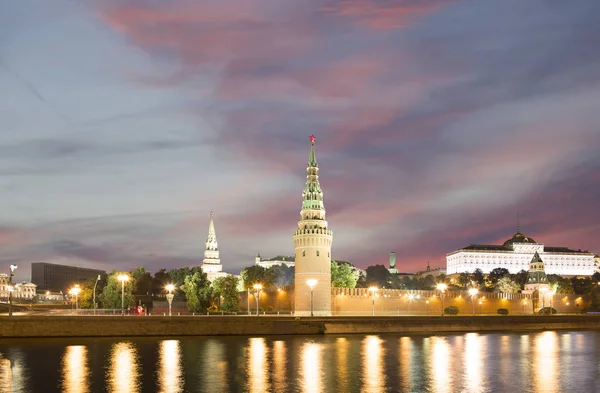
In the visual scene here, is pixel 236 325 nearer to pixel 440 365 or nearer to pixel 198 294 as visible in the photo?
pixel 440 365

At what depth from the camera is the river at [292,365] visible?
36344 millimetres

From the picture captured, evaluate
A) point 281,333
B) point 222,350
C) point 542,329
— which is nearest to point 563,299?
point 542,329

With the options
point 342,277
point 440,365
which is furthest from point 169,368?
point 342,277

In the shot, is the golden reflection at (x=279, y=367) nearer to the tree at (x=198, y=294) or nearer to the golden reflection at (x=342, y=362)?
the golden reflection at (x=342, y=362)

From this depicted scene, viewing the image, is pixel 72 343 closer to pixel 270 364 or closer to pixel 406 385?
pixel 270 364

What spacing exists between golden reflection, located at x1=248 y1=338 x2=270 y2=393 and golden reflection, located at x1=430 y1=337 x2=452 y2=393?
8715 mm

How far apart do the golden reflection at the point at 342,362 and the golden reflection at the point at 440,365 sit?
4625 mm

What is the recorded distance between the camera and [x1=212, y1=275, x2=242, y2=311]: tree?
337 ft

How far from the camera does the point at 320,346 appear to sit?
56062mm

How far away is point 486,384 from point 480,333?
39.7 metres

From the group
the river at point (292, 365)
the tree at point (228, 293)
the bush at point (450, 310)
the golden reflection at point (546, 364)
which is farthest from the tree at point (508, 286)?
the river at point (292, 365)

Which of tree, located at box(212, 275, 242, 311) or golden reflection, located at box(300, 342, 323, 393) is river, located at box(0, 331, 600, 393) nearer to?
golden reflection, located at box(300, 342, 323, 393)

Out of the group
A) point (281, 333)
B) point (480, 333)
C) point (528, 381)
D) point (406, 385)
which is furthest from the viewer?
point (480, 333)

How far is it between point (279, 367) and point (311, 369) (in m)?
1.94
